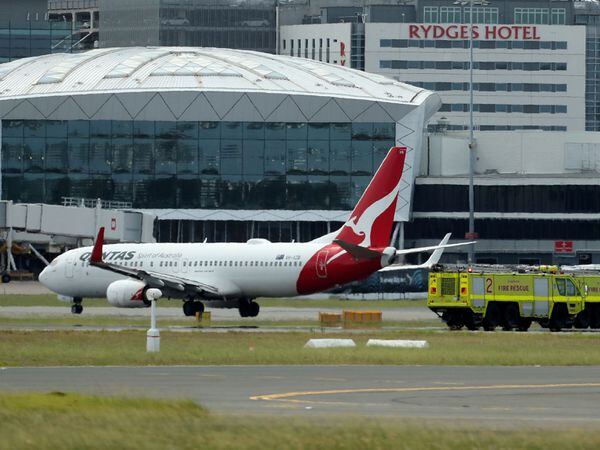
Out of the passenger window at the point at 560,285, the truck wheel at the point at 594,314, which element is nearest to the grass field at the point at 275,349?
the passenger window at the point at 560,285

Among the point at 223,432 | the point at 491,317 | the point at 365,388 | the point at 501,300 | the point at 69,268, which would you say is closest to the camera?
the point at 223,432

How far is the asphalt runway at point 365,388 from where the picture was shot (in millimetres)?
30938

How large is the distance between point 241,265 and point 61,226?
30.9 m

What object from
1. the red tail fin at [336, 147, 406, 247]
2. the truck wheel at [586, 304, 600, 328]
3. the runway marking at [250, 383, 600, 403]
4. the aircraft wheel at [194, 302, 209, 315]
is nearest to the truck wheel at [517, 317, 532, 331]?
the truck wheel at [586, 304, 600, 328]

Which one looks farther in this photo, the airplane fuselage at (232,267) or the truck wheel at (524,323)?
the airplane fuselage at (232,267)

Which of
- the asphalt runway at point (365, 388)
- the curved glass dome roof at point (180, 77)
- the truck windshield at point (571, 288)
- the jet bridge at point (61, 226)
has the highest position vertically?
the curved glass dome roof at point (180, 77)

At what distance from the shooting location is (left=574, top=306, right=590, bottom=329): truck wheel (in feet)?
234

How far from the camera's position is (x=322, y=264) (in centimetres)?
7806

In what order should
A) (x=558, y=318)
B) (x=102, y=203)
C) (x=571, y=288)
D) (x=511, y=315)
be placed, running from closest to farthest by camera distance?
(x=511, y=315)
(x=558, y=318)
(x=571, y=288)
(x=102, y=203)

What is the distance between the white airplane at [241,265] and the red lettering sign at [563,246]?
2902 inches

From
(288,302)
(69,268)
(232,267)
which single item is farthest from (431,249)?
(288,302)

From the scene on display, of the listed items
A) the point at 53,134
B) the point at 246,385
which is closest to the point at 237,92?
the point at 53,134

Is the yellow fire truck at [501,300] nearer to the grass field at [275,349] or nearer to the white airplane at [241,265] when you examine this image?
the grass field at [275,349]

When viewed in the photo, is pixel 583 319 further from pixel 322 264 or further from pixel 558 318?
pixel 322 264
